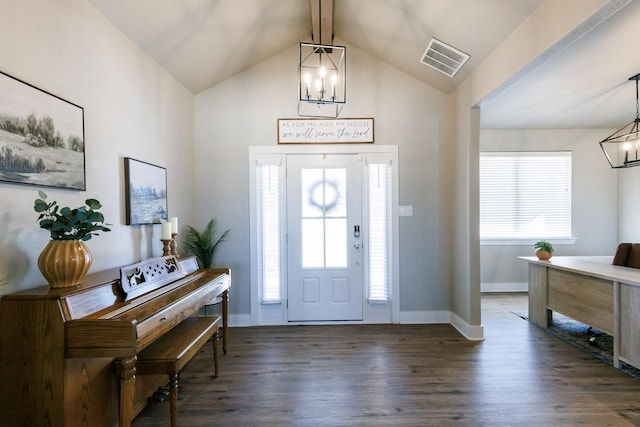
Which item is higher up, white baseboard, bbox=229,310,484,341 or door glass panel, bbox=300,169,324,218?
door glass panel, bbox=300,169,324,218

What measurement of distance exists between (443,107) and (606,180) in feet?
11.8

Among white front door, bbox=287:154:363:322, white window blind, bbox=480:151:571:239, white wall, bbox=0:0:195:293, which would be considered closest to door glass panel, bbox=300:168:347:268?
white front door, bbox=287:154:363:322

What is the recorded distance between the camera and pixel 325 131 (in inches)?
151

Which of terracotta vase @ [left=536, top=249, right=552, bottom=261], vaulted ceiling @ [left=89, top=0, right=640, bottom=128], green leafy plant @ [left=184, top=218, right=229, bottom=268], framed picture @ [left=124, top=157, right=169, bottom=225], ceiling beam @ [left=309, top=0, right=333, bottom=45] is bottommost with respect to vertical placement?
terracotta vase @ [left=536, top=249, right=552, bottom=261]

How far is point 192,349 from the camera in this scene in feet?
6.97

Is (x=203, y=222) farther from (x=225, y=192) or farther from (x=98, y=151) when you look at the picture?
(x=98, y=151)

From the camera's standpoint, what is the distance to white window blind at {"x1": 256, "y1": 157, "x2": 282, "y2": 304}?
382cm

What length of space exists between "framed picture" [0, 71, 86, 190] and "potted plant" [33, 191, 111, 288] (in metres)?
0.22

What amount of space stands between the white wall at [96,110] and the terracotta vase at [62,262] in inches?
6.9

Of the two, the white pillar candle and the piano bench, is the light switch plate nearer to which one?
the piano bench

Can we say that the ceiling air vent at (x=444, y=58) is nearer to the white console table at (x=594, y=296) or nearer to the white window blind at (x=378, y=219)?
the white window blind at (x=378, y=219)

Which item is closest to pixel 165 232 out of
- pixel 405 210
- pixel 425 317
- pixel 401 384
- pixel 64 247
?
pixel 64 247

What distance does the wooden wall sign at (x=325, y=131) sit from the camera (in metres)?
3.80

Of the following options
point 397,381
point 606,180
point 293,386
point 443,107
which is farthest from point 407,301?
point 606,180
